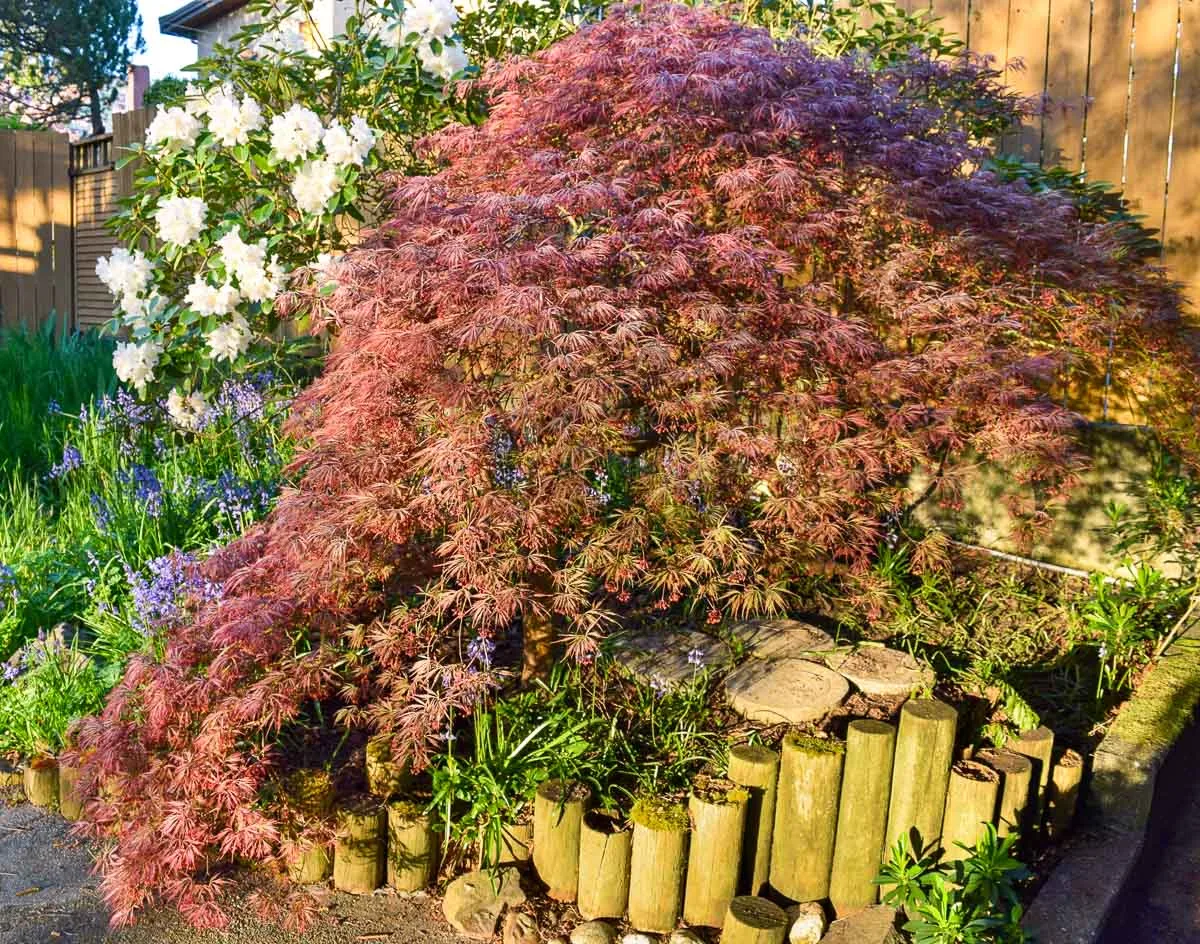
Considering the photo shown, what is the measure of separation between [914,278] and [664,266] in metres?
1.01

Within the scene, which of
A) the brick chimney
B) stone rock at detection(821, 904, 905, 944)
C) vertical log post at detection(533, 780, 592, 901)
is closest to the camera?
stone rock at detection(821, 904, 905, 944)

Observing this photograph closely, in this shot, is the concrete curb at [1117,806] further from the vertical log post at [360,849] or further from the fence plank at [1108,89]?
the fence plank at [1108,89]

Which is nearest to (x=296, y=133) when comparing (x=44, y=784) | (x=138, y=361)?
(x=138, y=361)

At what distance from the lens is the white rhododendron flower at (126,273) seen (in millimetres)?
4582

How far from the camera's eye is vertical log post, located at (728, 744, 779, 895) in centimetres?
253

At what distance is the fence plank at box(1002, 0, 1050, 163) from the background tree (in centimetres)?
1715

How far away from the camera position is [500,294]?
8.08 feet

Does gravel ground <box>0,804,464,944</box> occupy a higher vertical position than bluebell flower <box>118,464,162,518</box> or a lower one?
lower

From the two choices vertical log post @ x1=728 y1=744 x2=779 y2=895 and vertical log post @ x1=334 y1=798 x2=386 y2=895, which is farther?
vertical log post @ x1=334 y1=798 x2=386 y2=895

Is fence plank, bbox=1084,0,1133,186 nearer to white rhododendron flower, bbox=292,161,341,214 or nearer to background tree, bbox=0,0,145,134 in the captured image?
white rhododendron flower, bbox=292,161,341,214

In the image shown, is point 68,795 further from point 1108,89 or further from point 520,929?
point 1108,89

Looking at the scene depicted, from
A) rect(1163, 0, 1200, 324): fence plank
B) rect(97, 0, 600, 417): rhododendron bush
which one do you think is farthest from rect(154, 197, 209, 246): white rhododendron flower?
rect(1163, 0, 1200, 324): fence plank

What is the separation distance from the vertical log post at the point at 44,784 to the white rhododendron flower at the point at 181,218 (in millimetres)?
2138

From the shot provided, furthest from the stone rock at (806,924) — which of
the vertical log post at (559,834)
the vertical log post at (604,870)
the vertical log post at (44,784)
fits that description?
the vertical log post at (44,784)
